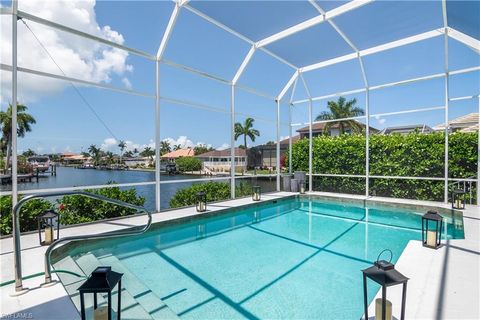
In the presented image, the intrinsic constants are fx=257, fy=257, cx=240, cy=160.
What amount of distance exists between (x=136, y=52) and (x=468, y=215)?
905 cm

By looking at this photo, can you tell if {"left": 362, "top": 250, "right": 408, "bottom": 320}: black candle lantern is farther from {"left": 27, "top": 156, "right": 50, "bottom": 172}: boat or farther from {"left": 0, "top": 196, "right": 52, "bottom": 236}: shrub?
{"left": 27, "top": 156, "right": 50, "bottom": 172}: boat

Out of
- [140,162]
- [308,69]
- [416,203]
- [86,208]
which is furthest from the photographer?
[308,69]

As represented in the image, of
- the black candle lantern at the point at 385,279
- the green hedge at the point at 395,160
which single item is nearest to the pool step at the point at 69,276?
the black candle lantern at the point at 385,279

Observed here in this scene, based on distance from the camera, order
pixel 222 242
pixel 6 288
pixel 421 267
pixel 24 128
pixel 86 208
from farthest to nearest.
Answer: pixel 86 208, pixel 222 242, pixel 24 128, pixel 421 267, pixel 6 288

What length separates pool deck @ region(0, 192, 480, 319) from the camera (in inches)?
99.0

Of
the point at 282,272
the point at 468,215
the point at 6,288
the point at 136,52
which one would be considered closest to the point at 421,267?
the point at 282,272

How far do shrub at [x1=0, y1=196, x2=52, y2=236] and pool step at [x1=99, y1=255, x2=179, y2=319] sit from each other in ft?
6.86

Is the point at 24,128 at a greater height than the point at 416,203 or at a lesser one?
greater

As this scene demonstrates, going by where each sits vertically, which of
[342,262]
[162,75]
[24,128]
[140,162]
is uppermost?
[162,75]

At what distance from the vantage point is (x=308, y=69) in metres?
9.74

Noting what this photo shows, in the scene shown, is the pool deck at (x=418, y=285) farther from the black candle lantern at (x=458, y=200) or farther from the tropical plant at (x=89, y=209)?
the black candle lantern at (x=458, y=200)

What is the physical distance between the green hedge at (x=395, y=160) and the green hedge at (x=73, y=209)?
24.4 ft

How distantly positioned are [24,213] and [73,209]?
922mm

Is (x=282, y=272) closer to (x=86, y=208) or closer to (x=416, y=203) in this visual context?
(x=86, y=208)
